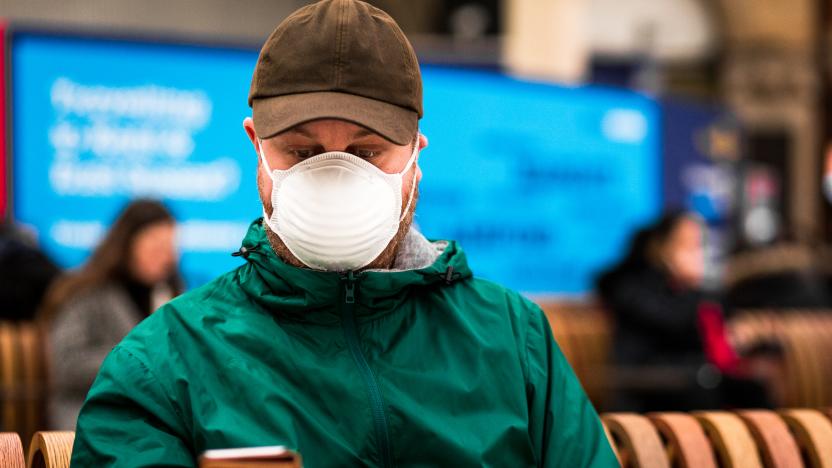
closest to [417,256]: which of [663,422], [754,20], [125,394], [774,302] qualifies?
[125,394]

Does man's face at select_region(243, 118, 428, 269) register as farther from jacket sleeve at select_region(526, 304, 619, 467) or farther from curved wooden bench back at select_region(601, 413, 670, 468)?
curved wooden bench back at select_region(601, 413, 670, 468)

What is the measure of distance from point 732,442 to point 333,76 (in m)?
1.20

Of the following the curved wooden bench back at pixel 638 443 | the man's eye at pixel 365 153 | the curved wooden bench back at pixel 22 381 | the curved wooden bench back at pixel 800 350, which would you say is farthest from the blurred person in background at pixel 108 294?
the curved wooden bench back at pixel 800 350

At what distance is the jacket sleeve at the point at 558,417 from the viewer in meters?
2.06

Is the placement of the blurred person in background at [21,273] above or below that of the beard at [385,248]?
below

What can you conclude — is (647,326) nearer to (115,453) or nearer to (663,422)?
(663,422)

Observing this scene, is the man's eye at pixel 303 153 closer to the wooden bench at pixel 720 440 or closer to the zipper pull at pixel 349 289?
the zipper pull at pixel 349 289

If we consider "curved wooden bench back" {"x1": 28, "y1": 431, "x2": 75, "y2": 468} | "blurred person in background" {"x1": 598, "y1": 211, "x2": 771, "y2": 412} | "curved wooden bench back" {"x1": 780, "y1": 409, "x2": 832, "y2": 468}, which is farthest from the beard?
"blurred person in background" {"x1": 598, "y1": 211, "x2": 771, "y2": 412}

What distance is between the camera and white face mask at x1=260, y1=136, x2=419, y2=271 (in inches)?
78.8

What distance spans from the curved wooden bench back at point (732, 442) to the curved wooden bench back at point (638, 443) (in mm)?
126

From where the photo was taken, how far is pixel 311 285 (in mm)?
1983

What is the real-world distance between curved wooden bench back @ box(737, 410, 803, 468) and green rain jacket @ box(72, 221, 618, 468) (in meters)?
0.60

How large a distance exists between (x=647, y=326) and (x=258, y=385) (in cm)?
490

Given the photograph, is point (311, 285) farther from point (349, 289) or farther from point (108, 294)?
point (108, 294)
